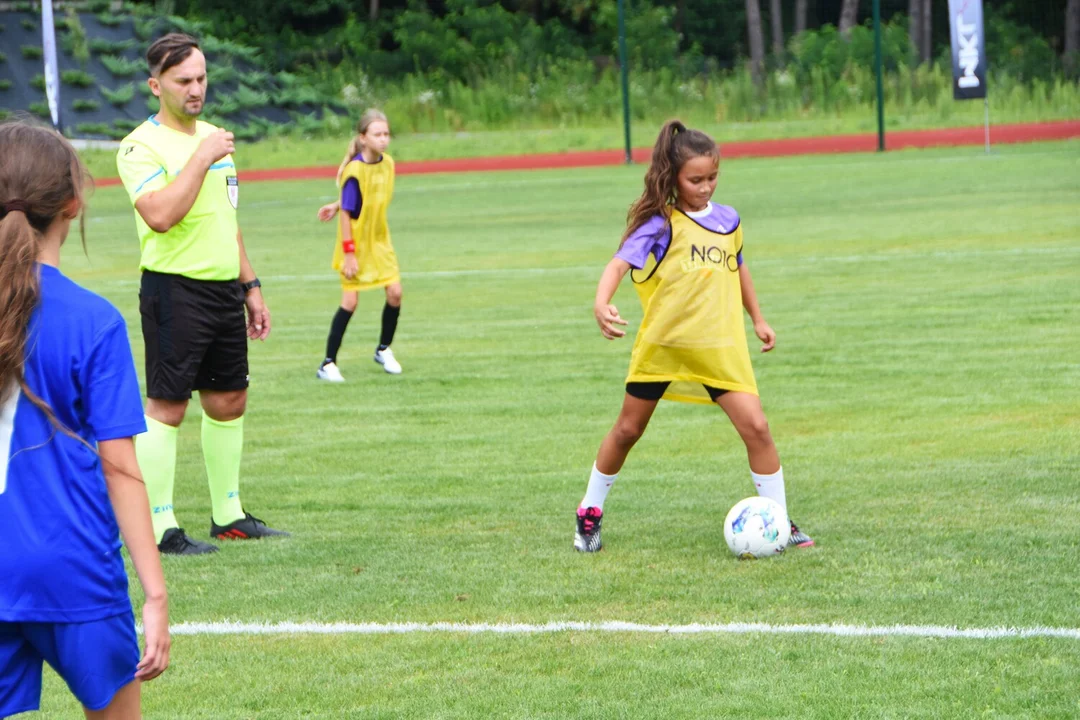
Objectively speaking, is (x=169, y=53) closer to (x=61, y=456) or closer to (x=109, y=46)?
(x=61, y=456)

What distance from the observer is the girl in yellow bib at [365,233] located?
35.9 ft

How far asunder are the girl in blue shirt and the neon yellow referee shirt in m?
3.05

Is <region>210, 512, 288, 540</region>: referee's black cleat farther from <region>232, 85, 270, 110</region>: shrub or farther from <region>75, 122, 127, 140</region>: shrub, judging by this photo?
<region>232, 85, 270, 110</region>: shrub

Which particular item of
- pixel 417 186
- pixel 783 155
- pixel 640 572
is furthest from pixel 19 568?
pixel 783 155

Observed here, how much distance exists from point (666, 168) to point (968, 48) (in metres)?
27.2

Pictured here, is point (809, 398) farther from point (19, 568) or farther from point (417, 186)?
point (417, 186)

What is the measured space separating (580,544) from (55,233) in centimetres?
346

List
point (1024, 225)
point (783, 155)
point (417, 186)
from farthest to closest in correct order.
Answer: point (783, 155) → point (417, 186) → point (1024, 225)

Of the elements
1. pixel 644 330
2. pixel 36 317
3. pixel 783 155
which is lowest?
pixel 783 155

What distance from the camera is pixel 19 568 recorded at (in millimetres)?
2846

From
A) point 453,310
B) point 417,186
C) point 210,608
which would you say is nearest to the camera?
point 210,608

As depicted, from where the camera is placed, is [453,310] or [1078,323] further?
[453,310]

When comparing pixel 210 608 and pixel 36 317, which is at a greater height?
pixel 36 317

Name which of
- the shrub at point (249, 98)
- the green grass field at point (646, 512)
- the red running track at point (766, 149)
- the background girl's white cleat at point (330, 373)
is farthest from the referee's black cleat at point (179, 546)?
the shrub at point (249, 98)
